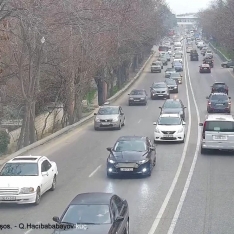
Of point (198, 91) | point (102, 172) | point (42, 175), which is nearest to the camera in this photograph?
point (42, 175)

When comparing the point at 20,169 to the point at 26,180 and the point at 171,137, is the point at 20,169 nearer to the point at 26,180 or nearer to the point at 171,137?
the point at 26,180

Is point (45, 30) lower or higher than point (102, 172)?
higher

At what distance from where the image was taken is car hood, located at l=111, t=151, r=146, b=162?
21688 millimetres

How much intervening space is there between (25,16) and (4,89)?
16.7 metres

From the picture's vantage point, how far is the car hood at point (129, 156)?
854 inches

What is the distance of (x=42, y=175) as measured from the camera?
1850 centimetres

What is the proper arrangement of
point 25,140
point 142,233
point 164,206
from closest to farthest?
point 142,233
point 164,206
point 25,140

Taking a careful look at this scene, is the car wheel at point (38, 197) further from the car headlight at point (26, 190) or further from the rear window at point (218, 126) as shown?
the rear window at point (218, 126)

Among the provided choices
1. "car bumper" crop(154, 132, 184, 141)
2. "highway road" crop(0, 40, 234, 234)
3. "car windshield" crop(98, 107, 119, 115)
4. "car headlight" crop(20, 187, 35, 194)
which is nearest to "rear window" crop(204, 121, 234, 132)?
"highway road" crop(0, 40, 234, 234)

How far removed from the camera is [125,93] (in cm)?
6372

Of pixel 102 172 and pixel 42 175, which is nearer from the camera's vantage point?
pixel 42 175

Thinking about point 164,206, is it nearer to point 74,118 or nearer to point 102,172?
point 102,172

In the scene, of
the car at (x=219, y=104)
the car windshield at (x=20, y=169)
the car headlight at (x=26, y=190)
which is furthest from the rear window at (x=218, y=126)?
the car at (x=219, y=104)

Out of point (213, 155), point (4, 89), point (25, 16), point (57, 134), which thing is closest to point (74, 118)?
point (4, 89)
